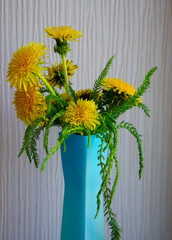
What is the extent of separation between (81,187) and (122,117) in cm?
45

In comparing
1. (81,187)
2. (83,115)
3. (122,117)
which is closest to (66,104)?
(83,115)

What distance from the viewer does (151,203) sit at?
1.23m

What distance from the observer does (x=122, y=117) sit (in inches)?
45.7

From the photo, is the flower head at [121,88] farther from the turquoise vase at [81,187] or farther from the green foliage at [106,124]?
the turquoise vase at [81,187]

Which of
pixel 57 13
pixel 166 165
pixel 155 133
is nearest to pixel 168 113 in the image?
pixel 155 133

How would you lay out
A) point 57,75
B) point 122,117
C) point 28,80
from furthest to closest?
1. point 122,117
2. point 57,75
3. point 28,80

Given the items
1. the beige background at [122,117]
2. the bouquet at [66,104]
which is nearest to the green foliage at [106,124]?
the bouquet at [66,104]

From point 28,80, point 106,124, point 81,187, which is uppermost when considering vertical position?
point 28,80

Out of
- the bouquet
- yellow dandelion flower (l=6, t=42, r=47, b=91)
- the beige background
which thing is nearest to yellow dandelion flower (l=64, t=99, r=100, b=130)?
the bouquet

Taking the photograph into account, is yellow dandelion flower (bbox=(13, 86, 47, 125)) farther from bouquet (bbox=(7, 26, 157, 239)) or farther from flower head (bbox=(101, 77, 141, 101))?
flower head (bbox=(101, 77, 141, 101))

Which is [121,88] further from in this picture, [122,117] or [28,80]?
[122,117]

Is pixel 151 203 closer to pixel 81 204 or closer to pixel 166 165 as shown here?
pixel 166 165

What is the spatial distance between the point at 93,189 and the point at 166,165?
1.69 feet

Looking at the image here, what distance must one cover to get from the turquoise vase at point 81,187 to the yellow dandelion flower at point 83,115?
6cm
